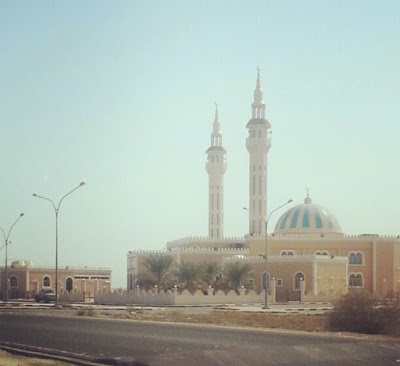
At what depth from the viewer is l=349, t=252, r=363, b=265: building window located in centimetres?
6750

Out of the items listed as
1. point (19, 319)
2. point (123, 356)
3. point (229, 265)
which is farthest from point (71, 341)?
point (229, 265)

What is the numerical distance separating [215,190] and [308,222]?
11.7m

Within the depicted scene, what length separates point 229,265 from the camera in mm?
59875

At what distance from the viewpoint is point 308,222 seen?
230 feet

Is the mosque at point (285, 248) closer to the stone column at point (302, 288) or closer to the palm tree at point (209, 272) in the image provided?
the stone column at point (302, 288)

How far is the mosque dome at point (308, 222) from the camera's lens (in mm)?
70062

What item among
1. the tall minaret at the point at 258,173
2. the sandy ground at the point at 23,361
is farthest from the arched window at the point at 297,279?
the sandy ground at the point at 23,361

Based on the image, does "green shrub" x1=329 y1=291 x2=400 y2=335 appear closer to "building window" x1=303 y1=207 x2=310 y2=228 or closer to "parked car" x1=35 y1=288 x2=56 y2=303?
"parked car" x1=35 y1=288 x2=56 y2=303

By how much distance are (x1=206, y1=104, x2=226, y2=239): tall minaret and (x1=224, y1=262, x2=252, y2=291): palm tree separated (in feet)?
60.7

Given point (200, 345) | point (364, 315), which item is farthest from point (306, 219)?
point (200, 345)

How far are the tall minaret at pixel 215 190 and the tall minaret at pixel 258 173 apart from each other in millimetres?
4616

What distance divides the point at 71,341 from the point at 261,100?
6039 cm

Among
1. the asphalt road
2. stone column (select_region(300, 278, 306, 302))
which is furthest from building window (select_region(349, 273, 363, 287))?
the asphalt road

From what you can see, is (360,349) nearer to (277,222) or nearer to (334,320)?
(334,320)
